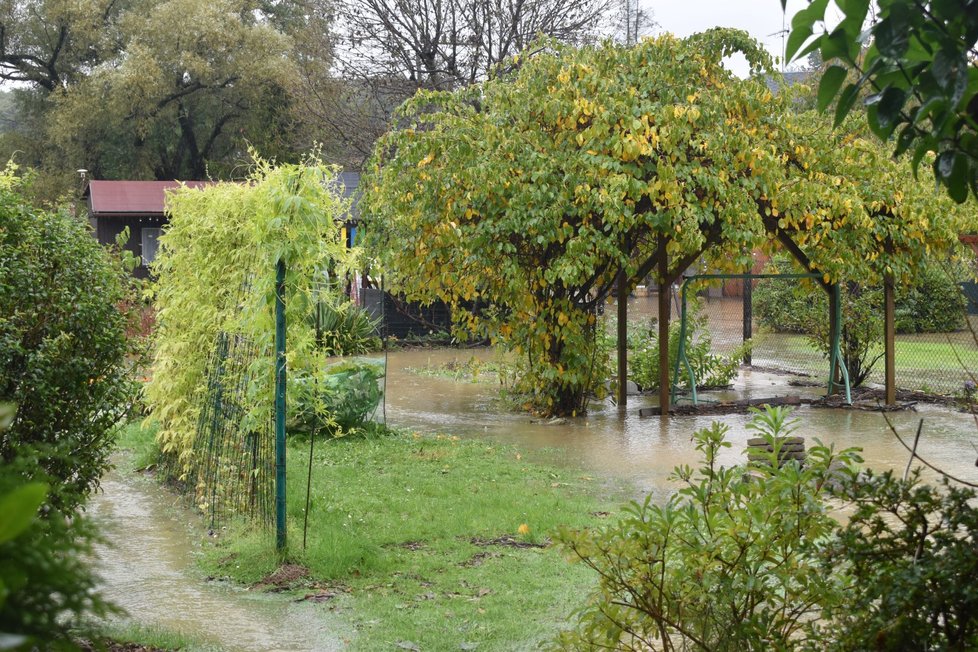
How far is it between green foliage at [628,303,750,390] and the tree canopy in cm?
181

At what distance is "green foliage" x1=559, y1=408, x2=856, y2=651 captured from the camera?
3.41m

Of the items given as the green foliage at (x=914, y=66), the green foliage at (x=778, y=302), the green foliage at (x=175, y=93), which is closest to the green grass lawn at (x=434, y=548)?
the green foliage at (x=914, y=66)

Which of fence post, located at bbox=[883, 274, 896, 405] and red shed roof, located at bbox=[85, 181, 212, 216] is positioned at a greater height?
red shed roof, located at bbox=[85, 181, 212, 216]

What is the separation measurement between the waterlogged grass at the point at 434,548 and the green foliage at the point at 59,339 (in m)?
1.27

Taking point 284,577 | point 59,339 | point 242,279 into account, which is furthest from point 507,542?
point 59,339

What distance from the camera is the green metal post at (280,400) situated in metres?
5.99

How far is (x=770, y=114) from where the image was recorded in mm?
11688

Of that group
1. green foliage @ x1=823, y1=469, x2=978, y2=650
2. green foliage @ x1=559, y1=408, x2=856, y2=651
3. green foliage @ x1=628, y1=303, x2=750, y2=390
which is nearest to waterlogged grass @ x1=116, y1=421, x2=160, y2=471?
green foliage @ x1=559, y1=408, x2=856, y2=651

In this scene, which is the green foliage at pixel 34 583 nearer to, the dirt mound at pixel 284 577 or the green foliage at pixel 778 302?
the dirt mound at pixel 284 577

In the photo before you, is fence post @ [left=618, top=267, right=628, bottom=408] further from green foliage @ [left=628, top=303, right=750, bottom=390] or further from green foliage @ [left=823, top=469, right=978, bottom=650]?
green foliage @ [left=823, top=469, right=978, bottom=650]

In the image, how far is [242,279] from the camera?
7.47 metres

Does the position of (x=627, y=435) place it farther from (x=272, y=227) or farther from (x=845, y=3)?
(x=845, y=3)

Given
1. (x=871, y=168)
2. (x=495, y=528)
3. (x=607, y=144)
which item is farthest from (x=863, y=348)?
(x=495, y=528)

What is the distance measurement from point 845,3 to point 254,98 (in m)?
37.0
